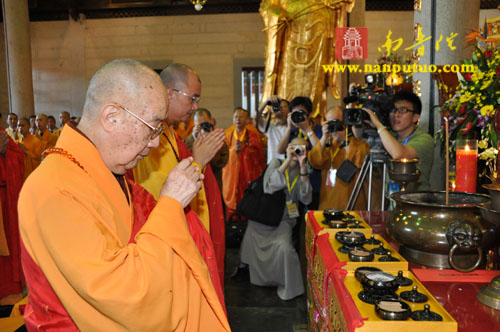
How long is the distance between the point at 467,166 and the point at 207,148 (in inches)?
43.0

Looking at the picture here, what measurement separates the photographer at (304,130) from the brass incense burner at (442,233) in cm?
196

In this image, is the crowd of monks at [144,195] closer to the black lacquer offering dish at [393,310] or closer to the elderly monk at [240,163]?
the elderly monk at [240,163]

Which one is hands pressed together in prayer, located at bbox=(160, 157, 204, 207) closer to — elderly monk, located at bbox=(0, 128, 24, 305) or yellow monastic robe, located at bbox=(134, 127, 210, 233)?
yellow monastic robe, located at bbox=(134, 127, 210, 233)

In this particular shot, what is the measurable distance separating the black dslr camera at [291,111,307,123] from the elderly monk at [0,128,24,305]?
2.42 m

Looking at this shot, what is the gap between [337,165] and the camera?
321 cm

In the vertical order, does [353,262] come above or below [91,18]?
below

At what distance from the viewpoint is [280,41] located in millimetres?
5711

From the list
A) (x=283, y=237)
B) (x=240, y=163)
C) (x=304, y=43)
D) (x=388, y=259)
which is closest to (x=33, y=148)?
(x=240, y=163)

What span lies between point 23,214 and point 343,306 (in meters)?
0.74

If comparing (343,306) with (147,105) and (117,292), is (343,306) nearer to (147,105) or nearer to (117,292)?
(117,292)

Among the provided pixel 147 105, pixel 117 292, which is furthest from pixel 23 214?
pixel 147 105

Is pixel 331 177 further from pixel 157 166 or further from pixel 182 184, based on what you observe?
pixel 182 184

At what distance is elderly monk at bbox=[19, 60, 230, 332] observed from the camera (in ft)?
2.90

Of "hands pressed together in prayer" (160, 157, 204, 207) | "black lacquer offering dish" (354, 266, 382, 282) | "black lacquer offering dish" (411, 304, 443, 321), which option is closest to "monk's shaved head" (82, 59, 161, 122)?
"hands pressed together in prayer" (160, 157, 204, 207)
